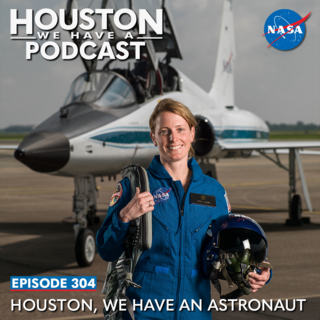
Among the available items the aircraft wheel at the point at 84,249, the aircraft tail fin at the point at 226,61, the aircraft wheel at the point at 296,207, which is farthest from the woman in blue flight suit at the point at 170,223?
the aircraft tail fin at the point at 226,61

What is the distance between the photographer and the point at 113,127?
8648mm

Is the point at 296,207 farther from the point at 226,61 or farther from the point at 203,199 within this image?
the point at 203,199

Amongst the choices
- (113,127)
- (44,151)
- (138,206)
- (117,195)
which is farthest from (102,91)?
(138,206)

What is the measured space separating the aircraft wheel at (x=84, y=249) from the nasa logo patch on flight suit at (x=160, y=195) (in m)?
5.49

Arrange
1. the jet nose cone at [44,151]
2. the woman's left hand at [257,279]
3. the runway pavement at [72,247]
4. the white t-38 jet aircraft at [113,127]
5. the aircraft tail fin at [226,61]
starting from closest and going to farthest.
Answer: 1. the woman's left hand at [257,279]
2. the runway pavement at [72,247]
3. the jet nose cone at [44,151]
4. the white t-38 jet aircraft at [113,127]
5. the aircraft tail fin at [226,61]

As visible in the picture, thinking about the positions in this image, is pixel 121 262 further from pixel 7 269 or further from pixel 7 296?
pixel 7 269

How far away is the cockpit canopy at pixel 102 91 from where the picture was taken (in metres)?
8.88

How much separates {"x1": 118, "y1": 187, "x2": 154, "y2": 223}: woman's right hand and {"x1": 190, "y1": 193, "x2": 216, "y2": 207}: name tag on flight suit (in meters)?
0.31

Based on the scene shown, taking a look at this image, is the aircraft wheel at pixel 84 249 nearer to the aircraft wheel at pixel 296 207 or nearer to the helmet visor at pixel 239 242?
the helmet visor at pixel 239 242

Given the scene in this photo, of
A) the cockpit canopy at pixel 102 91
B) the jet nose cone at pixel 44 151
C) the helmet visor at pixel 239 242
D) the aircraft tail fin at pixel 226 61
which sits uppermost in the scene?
the aircraft tail fin at pixel 226 61

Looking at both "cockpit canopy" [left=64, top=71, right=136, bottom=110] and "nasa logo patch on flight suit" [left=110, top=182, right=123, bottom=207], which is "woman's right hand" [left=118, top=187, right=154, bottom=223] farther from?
"cockpit canopy" [left=64, top=71, right=136, bottom=110]

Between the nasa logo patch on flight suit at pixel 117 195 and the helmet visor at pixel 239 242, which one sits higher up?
the nasa logo patch on flight suit at pixel 117 195

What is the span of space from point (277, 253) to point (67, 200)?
10.2 m

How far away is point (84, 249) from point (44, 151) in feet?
5.84
